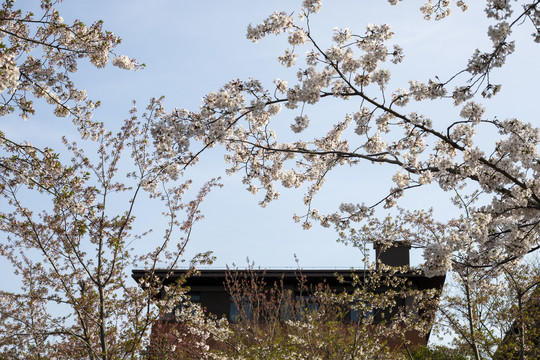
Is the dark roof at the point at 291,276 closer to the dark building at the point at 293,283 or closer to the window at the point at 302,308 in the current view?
the dark building at the point at 293,283

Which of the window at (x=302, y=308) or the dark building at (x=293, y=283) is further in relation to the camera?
the dark building at (x=293, y=283)

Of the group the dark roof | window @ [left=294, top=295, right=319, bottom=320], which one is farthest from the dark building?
window @ [left=294, top=295, right=319, bottom=320]

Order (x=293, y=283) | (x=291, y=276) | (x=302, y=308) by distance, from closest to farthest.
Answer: (x=302, y=308) → (x=291, y=276) → (x=293, y=283)

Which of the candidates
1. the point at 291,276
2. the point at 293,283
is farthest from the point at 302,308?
the point at 293,283

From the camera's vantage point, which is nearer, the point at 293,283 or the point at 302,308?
the point at 302,308

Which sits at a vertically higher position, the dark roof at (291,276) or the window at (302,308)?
the dark roof at (291,276)

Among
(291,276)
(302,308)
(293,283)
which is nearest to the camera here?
(302,308)

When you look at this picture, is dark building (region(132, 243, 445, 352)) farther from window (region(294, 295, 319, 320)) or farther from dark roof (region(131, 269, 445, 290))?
window (region(294, 295, 319, 320))

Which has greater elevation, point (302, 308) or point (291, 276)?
point (291, 276)

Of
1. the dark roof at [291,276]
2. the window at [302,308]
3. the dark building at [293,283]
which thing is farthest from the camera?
the dark building at [293,283]

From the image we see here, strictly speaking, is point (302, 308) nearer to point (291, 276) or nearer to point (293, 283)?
point (291, 276)

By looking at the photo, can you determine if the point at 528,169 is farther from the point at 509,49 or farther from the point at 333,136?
the point at 333,136

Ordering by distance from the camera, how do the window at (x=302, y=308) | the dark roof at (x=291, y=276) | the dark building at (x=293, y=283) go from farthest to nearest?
the dark building at (x=293, y=283) < the dark roof at (x=291, y=276) < the window at (x=302, y=308)

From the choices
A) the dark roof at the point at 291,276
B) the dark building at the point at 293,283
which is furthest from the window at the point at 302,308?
the dark roof at the point at 291,276
